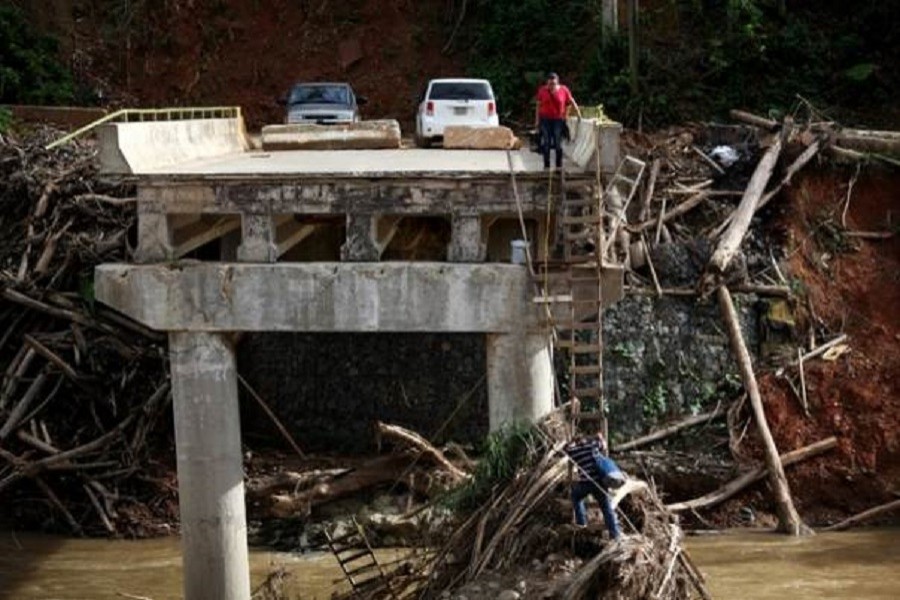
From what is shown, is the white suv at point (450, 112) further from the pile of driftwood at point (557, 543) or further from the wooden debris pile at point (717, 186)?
the pile of driftwood at point (557, 543)

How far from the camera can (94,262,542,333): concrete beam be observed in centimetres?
1527

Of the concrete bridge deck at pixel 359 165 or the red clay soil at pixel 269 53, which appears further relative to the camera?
the red clay soil at pixel 269 53

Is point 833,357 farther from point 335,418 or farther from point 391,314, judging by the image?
point 391,314

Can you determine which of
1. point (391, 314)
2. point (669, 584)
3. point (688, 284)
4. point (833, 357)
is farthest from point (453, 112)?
point (669, 584)

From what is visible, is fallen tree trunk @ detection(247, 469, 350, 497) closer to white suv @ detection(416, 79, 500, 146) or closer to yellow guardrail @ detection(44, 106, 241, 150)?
yellow guardrail @ detection(44, 106, 241, 150)

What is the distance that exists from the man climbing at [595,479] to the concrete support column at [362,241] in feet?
13.2

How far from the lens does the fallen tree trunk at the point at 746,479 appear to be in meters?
21.1

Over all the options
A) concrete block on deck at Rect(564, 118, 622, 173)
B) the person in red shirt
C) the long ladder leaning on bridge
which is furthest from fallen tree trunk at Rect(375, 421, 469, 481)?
the person in red shirt

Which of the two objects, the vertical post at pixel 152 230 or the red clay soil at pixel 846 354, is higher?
the vertical post at pixel 152 230

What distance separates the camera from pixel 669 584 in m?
11.4

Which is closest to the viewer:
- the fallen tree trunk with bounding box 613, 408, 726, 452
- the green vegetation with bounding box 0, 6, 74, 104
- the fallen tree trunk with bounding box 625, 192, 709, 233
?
the fallen tree trunk with bounding box 613, 408, 726, 452

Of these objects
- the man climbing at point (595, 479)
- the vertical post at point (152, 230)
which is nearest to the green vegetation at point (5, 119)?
the vertical post at point (152, 230)

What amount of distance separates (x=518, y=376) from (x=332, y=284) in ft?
7.30

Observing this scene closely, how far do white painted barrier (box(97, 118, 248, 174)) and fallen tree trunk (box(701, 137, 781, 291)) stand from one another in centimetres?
793
